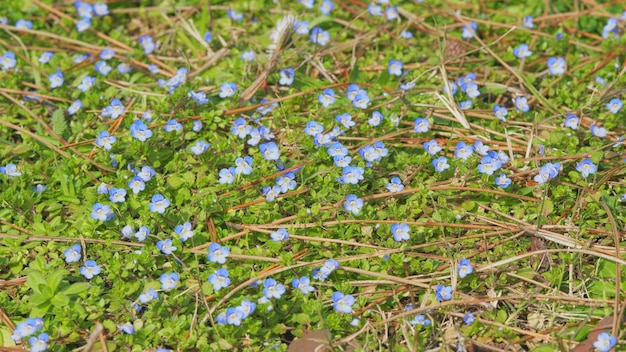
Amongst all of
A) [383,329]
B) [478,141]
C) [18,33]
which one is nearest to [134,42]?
[18,33]

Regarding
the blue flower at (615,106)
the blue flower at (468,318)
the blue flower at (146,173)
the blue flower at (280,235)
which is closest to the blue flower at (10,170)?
the blue flower at (146,173)

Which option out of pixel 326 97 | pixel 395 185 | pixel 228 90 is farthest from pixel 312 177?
pixel 228 90

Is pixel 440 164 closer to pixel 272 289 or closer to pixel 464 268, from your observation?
pixel 464 268

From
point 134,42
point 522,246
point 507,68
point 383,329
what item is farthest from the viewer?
point 134,42

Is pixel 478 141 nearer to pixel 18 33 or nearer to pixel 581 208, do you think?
pixel 581 208

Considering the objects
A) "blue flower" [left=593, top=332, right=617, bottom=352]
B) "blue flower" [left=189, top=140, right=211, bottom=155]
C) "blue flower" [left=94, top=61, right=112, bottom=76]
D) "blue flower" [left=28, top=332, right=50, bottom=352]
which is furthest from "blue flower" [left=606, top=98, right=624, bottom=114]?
"blue flower" [left=28, top=332, right=50, bottom=352]

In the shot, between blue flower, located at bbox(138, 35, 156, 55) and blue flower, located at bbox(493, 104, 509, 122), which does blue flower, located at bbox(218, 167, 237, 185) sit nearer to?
blue flower, located at bbox(138, 35, 156, 55)
